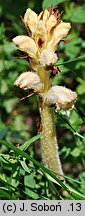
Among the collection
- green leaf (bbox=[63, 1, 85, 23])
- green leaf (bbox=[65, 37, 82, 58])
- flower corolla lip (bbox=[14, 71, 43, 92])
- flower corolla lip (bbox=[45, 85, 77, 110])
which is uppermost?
green leaf (bbox=[63, 1, 85, 23])

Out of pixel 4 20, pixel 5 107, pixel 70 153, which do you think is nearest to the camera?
pixel 70 153

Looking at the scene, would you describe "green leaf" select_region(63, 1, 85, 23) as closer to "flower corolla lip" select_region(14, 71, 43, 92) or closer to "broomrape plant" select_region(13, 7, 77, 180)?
"broomrape plant" select_region(13, 7, 77, 180)

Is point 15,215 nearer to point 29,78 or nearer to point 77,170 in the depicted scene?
point 29,78

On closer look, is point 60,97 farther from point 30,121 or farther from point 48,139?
point 30,121

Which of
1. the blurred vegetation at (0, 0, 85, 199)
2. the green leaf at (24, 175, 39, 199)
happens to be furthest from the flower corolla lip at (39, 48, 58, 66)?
the green leaf at (24, 175, 39, 199)

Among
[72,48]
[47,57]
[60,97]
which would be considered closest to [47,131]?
[60,97]

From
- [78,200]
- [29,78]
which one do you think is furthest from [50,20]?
[78,200]
